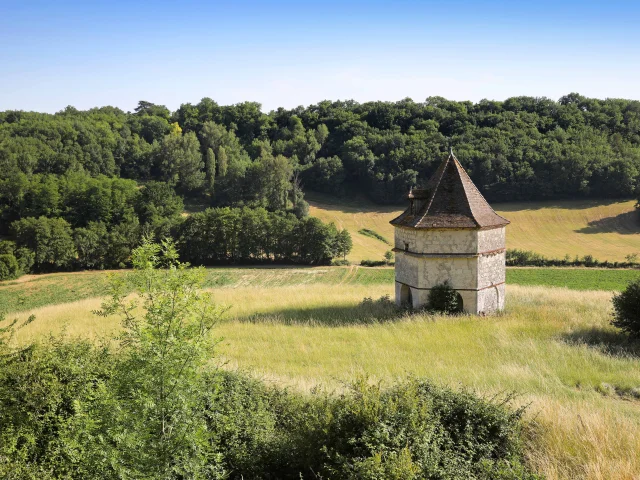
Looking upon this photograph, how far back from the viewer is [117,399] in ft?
20.2

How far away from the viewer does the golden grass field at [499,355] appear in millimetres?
7977

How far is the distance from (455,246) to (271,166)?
63672 millimetres

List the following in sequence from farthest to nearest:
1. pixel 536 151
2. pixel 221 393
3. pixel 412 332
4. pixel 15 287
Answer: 1. pixel 536 151
2. pixel 15 287
3. pixel 412 332
4. pixel 221 393

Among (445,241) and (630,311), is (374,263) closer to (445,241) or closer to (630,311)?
(445,241)

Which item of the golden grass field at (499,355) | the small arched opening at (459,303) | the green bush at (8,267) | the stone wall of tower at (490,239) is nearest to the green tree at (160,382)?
the golden grass field at (499,355)

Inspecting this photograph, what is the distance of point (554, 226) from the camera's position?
227 feet

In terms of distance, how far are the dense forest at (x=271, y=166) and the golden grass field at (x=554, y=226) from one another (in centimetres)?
370

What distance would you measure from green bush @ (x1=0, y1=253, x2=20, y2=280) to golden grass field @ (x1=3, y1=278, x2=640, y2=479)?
33655mm

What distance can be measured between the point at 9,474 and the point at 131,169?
9425 cm

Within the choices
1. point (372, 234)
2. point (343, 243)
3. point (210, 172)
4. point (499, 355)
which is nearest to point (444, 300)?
point (499, 355)

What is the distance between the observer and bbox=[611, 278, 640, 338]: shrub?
1641 centimetres

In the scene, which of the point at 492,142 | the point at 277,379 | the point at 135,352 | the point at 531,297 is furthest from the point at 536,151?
the point at 135,352

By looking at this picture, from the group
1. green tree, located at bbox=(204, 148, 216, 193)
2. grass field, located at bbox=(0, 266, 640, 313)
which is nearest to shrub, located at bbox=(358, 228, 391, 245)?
grass field, located at bbox=(0, 266, 640, 313)

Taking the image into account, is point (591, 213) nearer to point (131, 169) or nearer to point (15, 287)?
point (15, 287)
